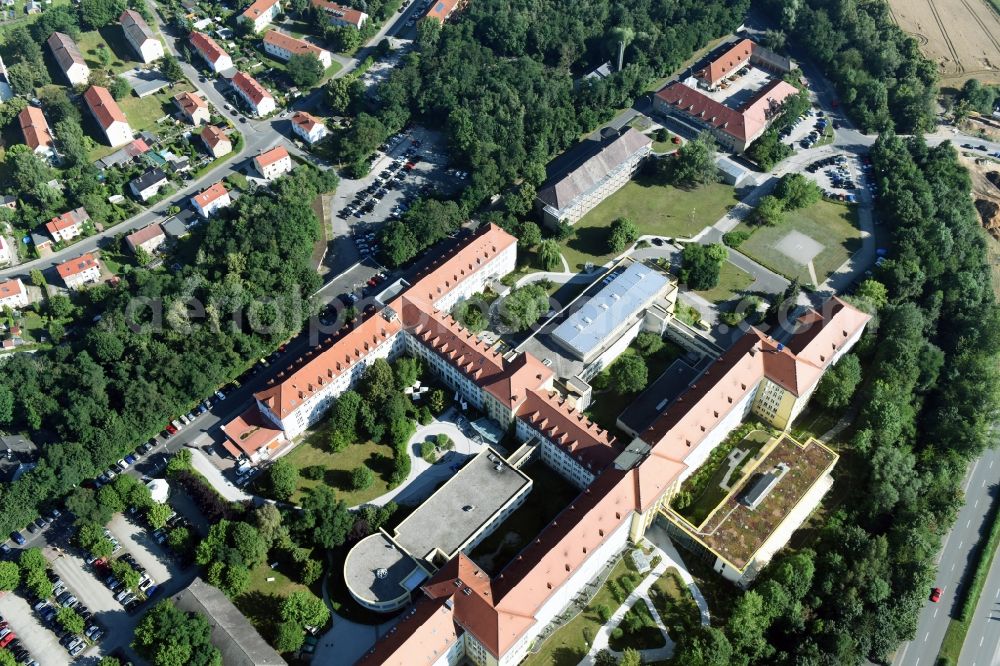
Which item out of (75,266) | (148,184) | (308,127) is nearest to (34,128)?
(148,184)

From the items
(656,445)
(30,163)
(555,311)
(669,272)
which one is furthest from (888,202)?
(30,163)

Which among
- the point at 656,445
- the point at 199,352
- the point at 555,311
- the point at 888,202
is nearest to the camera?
the point at 656,445

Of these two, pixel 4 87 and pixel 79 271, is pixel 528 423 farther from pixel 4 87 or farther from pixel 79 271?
pixel 4 87

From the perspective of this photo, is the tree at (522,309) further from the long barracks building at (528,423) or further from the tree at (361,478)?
the tree at (361,478)

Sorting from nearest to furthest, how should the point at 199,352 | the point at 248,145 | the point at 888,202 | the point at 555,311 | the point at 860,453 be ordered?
A: the point at 860,453, the point at 199,352, the point at 555,311, the point at 888,202, the point at 248,145

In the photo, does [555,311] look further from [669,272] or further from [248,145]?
[248,145]

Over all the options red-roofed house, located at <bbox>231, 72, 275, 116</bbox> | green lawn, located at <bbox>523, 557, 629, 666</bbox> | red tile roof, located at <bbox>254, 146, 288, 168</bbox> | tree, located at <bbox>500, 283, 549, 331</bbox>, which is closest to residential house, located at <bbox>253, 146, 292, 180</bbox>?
red tile roof, located at <bbox>254, 146, 288, 168</bbox>

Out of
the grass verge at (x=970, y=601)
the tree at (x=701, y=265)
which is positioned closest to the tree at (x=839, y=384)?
the grass verge at (x=970, y=601)
